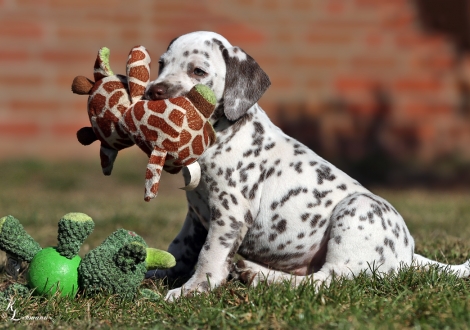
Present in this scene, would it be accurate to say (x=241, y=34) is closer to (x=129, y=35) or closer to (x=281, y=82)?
(x=281, y=82)

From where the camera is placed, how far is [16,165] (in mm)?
11609

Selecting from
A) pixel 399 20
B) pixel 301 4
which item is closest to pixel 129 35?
pixel 301 4

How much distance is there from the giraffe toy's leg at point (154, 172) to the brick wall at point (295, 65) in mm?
8097

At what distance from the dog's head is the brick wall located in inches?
284

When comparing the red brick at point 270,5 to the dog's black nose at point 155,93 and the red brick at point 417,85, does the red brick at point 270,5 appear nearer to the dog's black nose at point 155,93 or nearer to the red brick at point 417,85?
the red brick at point 417,85

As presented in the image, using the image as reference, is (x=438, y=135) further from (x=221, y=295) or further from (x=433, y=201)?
(x=221, y=295)

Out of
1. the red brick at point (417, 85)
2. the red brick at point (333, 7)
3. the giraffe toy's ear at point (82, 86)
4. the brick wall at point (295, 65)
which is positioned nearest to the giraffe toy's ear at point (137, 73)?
the giraffe toy's ear at point (82, 86)

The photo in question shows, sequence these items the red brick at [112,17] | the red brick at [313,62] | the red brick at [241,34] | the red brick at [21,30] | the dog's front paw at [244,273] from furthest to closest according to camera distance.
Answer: the red brick at [313,62] < the red brick at [241,34] < the red brick at [112,17] < the red brick at [21,30] < the dog's front paw at [244,273]

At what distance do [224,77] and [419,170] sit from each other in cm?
858

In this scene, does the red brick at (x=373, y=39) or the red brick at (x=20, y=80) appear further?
the red brick at (x=373, y=39)

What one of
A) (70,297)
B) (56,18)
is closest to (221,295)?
(70,297)

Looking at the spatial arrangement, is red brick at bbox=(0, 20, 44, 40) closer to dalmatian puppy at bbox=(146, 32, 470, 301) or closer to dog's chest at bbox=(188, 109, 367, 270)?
dalmatian puppy at bbox=(146, 32, 470, 301)

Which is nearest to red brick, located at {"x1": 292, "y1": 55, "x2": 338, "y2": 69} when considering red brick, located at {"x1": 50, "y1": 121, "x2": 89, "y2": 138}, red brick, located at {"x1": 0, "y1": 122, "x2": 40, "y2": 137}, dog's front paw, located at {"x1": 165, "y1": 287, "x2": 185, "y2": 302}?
red brick, located at {"x1": 50, "y1": 121, "x2": 89, "y2": 138}

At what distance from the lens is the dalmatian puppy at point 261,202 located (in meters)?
4.54
